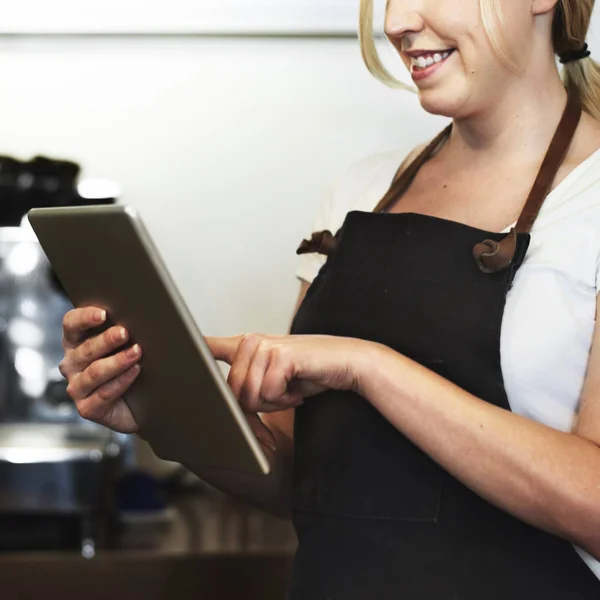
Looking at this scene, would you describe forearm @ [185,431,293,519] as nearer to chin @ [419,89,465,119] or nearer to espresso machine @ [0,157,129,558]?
chin @ [419,89,465,119]

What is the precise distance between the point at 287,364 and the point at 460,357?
0.19m

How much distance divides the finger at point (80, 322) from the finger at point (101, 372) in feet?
0.11

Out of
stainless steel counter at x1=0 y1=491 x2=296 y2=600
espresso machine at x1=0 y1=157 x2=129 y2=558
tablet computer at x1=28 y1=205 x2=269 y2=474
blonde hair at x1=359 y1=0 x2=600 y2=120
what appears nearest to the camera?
tablet computer at x1=28 y1=205 x2=269 y2=474

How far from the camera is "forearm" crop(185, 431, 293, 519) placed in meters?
1.10

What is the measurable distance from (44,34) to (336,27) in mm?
547

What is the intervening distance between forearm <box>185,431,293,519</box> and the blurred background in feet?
2.07

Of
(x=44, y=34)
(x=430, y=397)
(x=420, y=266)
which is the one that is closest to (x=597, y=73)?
(x=420, y=266)

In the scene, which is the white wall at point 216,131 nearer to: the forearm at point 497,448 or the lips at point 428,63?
the lips at point 428,63

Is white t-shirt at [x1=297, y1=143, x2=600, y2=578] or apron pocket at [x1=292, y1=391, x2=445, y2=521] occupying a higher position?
white t-shirt at [x1=297, y1=143, x2=600, y2=578]

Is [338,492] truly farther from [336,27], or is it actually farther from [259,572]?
[336,27]

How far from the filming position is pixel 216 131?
6.27 ft

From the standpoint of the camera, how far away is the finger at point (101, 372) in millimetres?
880

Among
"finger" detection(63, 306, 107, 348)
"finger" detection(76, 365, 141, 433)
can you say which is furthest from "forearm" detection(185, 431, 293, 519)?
"finger" detection(63, 306, 107, 348)

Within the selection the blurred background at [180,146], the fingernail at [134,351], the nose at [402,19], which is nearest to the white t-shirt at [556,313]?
the nose at [402,19]
